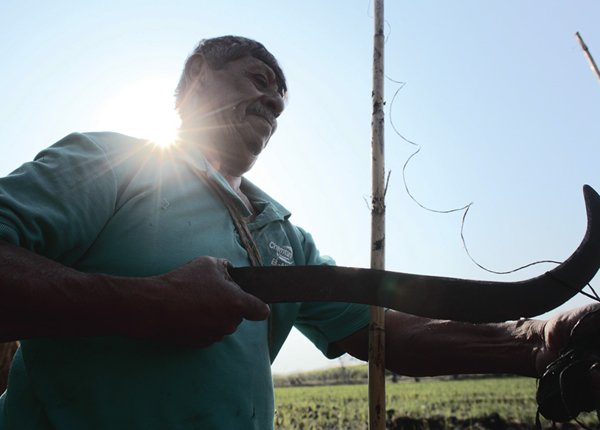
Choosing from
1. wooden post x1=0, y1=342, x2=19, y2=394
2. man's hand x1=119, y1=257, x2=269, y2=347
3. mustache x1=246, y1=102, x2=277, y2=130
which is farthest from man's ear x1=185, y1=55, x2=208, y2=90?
wooden post x1=0, y1=342, x2=19, y2=394

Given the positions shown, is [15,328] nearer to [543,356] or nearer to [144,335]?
[144,335]

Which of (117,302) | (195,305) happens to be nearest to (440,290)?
(195,305)

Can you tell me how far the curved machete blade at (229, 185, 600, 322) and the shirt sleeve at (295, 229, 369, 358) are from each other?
2.66 ft

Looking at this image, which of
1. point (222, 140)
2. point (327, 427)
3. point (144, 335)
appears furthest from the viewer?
point (327, 427)

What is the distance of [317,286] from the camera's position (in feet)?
4.98

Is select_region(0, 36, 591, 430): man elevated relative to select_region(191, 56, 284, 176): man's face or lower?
lower

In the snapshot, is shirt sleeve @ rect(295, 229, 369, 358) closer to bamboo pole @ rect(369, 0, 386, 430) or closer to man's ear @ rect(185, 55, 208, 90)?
bamboo pole @ rect(369, 0, 386, 430)

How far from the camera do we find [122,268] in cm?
154

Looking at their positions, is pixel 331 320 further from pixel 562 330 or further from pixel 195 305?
pixel 195 305

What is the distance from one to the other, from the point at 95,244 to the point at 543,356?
185 cm

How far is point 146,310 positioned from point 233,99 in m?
1.52

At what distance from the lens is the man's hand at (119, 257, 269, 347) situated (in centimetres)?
129

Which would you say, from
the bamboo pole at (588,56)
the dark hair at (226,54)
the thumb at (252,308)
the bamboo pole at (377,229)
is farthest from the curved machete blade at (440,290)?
the bamboo pole at (588,56)

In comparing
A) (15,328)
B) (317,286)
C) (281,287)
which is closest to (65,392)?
(15,328)
